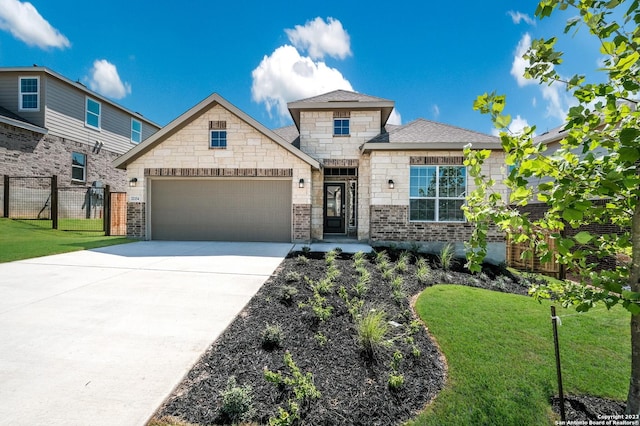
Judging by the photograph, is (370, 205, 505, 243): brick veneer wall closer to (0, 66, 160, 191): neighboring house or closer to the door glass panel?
the door glass panel

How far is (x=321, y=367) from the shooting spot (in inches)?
119

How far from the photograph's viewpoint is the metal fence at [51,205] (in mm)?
13078

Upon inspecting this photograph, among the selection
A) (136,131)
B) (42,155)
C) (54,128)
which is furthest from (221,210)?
(136,131)

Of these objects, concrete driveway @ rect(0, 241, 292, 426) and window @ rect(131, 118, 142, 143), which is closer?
concrete driveway @ rect(0, 241, 292, 426)

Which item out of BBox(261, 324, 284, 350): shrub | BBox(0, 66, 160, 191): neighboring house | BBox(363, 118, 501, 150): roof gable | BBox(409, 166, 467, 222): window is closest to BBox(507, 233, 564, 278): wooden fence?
BBox(409, 166, 467, 222): window

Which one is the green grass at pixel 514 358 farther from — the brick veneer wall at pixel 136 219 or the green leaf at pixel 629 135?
the brick veneer wall at pixel 136 219

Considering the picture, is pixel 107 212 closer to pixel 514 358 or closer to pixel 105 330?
pixel 105 330

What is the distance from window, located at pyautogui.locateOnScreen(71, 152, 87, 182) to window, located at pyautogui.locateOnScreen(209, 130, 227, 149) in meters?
11.0

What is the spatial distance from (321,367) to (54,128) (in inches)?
762

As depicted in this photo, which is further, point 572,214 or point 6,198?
point 6,198

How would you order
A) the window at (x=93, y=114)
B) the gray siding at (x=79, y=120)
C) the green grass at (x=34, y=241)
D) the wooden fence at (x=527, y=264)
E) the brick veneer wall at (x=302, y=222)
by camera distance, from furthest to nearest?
1. the window at (x=93, y=114)
2. the gray siding at (x=79, y=120)
3. the brick veneer wall at (x=302, y=222)
4. the wooden fence at (x=527, y=264)
5. the green grass at (x=34, y=241)

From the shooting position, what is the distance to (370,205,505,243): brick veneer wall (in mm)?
10469

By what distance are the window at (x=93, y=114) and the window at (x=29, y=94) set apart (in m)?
2.40

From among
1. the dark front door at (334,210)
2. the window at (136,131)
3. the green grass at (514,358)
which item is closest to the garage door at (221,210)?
the dark front door at (334,210)
